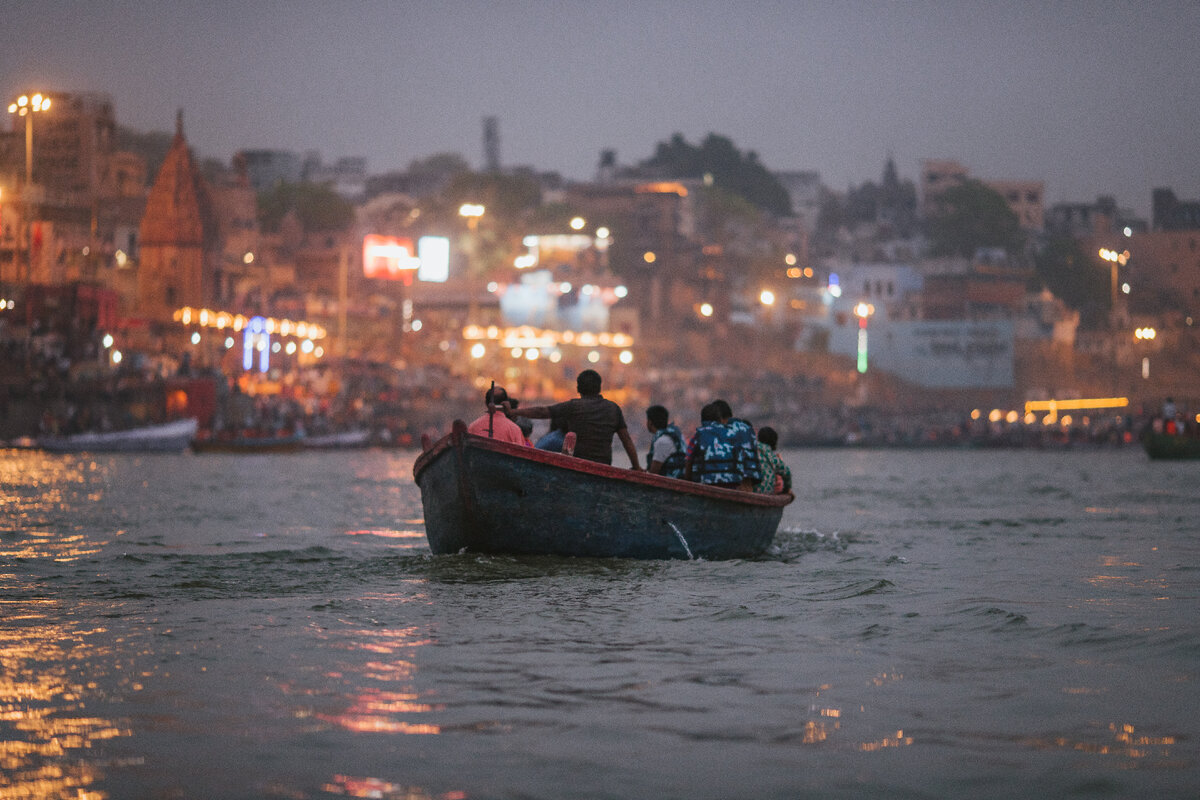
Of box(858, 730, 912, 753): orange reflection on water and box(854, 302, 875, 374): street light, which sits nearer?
box(858, 730, 912, 753): orange reflection on water

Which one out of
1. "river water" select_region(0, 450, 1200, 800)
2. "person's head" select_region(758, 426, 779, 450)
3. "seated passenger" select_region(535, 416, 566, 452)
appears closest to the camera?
"river water" select_region(0, 450, 1200, 800)

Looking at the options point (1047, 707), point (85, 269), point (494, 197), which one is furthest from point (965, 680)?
point (494, 197)

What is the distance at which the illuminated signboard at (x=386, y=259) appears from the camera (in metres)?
95.4

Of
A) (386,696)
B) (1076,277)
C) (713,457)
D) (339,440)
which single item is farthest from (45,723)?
(1076,277)

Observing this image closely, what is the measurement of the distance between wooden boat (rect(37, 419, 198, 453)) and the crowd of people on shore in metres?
46.3

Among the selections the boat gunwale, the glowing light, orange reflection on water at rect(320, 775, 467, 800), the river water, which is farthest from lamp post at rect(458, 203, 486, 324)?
orange reflection on water at rect(320, 775, 467, 800)

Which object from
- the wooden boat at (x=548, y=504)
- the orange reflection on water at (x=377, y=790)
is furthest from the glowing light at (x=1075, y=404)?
the orange reflection on water at (x=377, y=790)

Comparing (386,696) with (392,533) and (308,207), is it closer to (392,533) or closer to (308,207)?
(392,533)

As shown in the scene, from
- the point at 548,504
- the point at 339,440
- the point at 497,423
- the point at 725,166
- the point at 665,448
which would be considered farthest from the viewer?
the point at 725,166

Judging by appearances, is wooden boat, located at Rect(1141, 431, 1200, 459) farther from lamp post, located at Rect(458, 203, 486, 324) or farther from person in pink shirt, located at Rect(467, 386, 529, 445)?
person in pink shirt, located at Rect(467, 386, 529, 445)

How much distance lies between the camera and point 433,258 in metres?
101

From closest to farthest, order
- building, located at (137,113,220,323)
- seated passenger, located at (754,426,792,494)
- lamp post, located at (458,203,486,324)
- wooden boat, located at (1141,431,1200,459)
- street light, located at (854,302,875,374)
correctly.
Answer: seated passenger, located at (754,426,792,494) < wooden boat, located at (1141,431,1200,459) < building, located at (137,113,220,323) < lamp post, located at (458,203,486,324) < street light, located at (854,302,875,374)

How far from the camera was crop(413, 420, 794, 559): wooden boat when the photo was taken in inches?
515

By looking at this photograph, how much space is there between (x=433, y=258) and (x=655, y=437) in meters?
86.9
